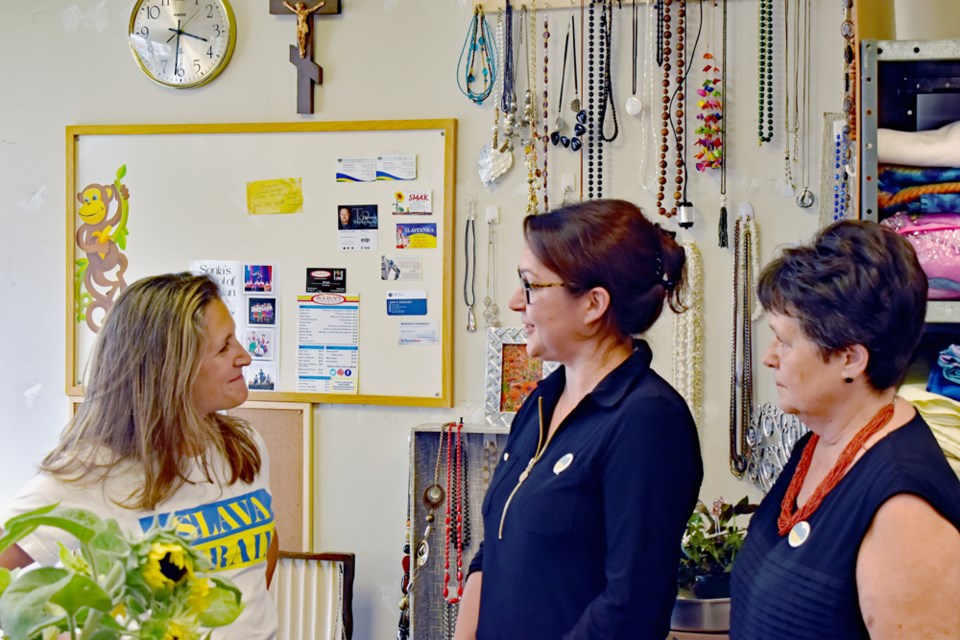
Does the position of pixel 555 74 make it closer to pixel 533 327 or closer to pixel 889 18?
pixel 889 18

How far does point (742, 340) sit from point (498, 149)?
0.91 meters

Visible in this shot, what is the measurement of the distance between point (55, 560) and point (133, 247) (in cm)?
179

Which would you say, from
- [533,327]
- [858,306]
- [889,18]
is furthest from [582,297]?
[889,18]

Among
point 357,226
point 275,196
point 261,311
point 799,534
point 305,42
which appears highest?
point 305,42

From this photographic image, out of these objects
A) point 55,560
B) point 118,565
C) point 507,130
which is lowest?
point 55,560

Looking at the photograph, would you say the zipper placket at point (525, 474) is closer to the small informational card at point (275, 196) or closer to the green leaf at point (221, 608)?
the green leaf at point (221, 608)

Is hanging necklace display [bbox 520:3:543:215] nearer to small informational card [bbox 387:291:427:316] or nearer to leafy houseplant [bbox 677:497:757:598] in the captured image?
small informational card [bbox 387:291:427:316]

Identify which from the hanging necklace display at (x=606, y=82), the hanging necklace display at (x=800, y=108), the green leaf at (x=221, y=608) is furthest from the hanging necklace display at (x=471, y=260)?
the green leaf at (x=221, y=608)

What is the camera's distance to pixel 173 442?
68.5 inches

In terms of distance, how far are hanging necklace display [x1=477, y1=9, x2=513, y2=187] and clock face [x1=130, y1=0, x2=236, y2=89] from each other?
0.87 meters

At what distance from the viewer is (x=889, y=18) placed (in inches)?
83.0

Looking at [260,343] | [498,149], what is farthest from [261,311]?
[498,149]

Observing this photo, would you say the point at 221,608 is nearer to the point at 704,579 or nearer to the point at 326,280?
the point at 704,579

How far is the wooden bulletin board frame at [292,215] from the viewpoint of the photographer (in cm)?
296
